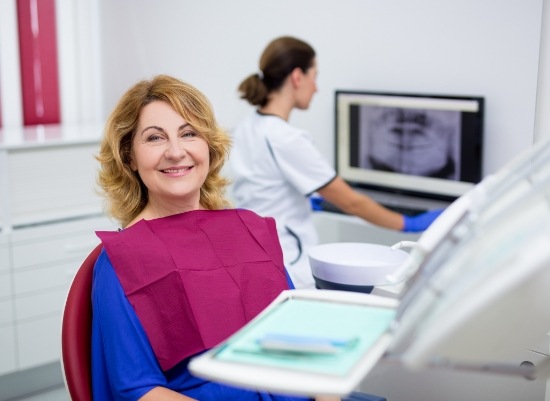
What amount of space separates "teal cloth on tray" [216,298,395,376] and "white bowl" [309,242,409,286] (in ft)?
1.89

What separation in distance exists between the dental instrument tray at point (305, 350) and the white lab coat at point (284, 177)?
150cm

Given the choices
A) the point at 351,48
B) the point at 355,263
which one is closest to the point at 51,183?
the point at 351,48

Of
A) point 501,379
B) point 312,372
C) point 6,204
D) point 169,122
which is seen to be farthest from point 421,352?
point 6,204

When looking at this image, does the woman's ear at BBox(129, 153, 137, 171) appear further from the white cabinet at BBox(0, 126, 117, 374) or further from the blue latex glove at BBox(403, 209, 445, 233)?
the white cabinet at BBox(0, 126, 117, 374)

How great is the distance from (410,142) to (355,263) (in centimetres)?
153

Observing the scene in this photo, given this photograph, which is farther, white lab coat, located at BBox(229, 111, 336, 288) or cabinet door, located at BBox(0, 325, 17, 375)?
cabinet door, located at BBox(0, 325, 17, 375)

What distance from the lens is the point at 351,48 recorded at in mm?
3299

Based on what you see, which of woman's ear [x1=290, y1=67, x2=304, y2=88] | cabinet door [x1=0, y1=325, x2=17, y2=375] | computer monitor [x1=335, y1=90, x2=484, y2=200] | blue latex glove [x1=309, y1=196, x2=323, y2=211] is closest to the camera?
woman's ear [x1=290, y1=67, x2=304, y2=88]

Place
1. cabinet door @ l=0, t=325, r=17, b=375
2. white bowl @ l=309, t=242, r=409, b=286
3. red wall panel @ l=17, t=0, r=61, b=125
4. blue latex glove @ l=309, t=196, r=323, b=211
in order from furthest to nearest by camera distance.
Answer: red wall panel @ l=17, t=0, r=61, b=125
blue latex glove @ l=309, t=196, r=323, b=211
cabinet door @ l=0, t=325, r=17, b=375
white bowl @ l=309, t=242, r=409, b=286

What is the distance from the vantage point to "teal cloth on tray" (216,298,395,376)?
0.86 metres

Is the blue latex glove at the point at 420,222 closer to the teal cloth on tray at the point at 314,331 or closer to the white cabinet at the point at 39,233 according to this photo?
the white cabinet at the point at 39,233

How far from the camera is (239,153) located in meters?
2.67

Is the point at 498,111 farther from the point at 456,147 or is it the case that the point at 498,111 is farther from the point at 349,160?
the point at 349,160

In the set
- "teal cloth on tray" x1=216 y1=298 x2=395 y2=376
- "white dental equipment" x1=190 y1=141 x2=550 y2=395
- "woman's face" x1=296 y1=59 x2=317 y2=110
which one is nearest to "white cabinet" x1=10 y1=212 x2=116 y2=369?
"woman's face" x1=296 y1=59 x2=317 y2=110
